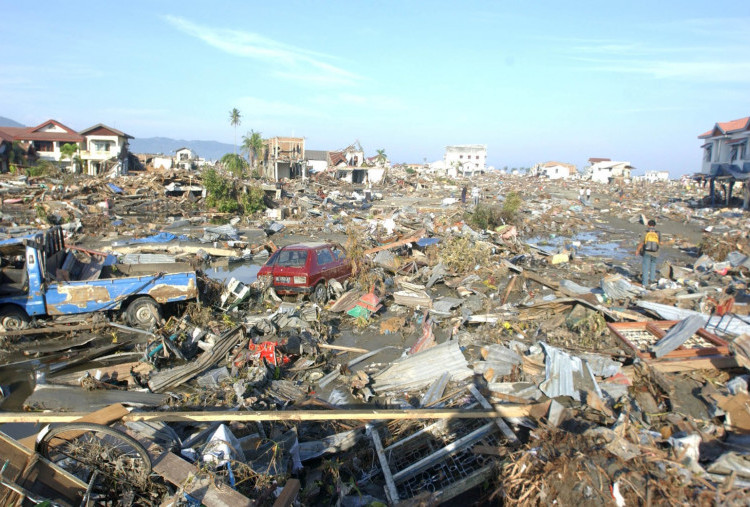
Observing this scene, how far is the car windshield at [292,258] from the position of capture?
1124cm

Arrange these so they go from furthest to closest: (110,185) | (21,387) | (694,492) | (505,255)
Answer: (110,185)
(505,255)
(21,387)
(694,492)

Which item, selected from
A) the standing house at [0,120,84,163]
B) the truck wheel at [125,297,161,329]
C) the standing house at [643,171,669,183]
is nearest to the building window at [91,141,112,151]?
the standing house at [0,120,84,163]

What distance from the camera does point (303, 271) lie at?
433 inches

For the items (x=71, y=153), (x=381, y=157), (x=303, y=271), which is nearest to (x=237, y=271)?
(x=303, y=271)

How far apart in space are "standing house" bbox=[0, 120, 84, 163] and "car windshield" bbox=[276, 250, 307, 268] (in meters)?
50.0

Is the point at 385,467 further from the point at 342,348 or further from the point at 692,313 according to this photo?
the point at 692,313

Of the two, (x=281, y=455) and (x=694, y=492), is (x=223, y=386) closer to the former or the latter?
(x=281, y=455)

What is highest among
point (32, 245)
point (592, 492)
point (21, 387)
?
point (32, 245)

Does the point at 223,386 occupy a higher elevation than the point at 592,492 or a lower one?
lower

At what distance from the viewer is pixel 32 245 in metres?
9.07

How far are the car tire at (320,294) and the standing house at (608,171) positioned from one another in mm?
77566

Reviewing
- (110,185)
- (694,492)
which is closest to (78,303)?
Answer: (694,492)

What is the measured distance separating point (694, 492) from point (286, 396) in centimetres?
511

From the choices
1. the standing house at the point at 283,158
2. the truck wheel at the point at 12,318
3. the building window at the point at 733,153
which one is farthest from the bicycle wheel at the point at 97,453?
the building window at the point at 733,153
